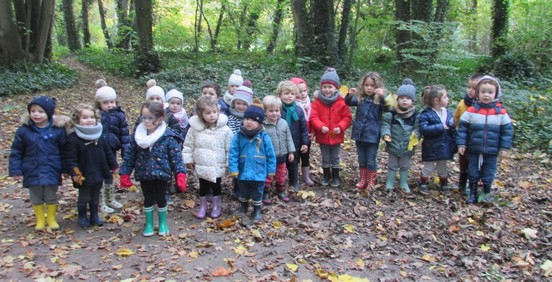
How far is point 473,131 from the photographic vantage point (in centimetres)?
617

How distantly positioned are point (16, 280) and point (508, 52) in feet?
57.2

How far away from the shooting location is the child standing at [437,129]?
21.2 ft

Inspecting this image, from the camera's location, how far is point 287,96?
651 centimetres

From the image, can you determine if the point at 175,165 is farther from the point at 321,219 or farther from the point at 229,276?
the point at 321,219

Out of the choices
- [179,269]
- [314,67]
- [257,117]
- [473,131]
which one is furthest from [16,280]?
[314,67]

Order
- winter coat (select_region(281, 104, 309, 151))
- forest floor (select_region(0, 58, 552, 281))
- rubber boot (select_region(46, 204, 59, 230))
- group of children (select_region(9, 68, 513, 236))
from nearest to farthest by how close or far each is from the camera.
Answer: forest floor (select_region(0, 58, 552, 281)), group of children (select_region(9, 68, 513, 236)), rubber boot (select_region(46, 204, 59, 230)), winter coat (select_region(281, 104, 309, 151))

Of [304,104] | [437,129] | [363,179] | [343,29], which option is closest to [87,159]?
[304,104]

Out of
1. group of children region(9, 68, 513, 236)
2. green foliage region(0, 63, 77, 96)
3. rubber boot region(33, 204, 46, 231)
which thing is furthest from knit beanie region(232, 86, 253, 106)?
green foliage region(0, 63, 77, 96)

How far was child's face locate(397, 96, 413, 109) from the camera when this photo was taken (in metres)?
6.43

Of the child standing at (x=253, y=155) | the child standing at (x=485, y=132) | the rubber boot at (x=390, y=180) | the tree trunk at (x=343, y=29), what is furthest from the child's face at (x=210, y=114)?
the tree trunk at (x=343, y=29)

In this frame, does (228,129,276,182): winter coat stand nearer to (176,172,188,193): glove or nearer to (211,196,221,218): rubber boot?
(211,196,221,218): rubber boot

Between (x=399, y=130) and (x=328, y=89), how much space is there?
1318 millimetres

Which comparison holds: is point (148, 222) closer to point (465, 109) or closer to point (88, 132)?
point (88, 132)

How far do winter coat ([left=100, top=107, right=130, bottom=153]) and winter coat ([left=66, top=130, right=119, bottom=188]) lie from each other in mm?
459
